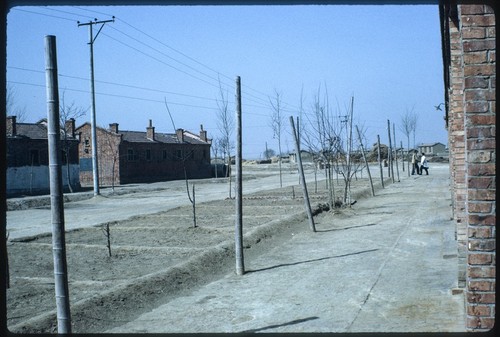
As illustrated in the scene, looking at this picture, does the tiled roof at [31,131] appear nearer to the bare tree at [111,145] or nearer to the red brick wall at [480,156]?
the bare tree at [111,145]

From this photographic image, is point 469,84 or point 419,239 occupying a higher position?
point 469,84

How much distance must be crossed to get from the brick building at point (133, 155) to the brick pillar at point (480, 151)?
34.9 meters

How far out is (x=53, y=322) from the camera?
5082 mm

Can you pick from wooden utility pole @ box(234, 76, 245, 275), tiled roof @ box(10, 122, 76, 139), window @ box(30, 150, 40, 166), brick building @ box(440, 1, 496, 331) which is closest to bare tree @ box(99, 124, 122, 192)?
tiled roof @ box(10, 122, 76, 139)

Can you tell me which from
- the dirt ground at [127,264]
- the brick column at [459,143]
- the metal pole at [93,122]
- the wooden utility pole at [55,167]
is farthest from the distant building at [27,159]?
the wooden utility pole at [55,167]

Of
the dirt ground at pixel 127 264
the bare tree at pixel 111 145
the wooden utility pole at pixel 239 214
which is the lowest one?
the dirt ground at pixel 127 264

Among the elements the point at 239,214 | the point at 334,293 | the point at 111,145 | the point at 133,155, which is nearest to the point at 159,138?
the point at 133,155

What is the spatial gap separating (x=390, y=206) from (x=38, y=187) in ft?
84.0

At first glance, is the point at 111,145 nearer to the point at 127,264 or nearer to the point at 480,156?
the point at 127,264

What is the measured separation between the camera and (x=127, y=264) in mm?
8258

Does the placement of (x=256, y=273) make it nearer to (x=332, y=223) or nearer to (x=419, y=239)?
(x=419, y=239)

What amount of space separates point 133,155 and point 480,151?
130 ft

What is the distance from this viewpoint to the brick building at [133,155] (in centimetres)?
3962

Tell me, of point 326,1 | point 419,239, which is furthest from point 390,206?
point 326,1
